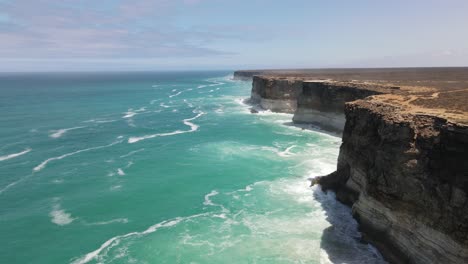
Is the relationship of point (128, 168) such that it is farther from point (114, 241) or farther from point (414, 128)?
point (414, 128)

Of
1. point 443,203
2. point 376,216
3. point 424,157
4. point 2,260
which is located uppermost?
point 424,157

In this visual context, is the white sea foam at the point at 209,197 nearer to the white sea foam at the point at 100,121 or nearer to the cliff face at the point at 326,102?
the cliff face at the point at 326,102

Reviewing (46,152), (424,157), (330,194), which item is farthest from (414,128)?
(46,152)

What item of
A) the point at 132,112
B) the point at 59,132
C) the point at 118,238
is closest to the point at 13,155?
the point at 59,132

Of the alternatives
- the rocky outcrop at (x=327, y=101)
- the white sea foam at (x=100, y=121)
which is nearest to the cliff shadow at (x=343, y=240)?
the rocky outcrop at (x=327, y=101)

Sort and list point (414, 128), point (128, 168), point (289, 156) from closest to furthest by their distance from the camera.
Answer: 1. point (414, 128)
2. point (128, 168)
3. point (289, 156)

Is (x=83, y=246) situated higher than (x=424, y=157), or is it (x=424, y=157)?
(x=424, y=157)
